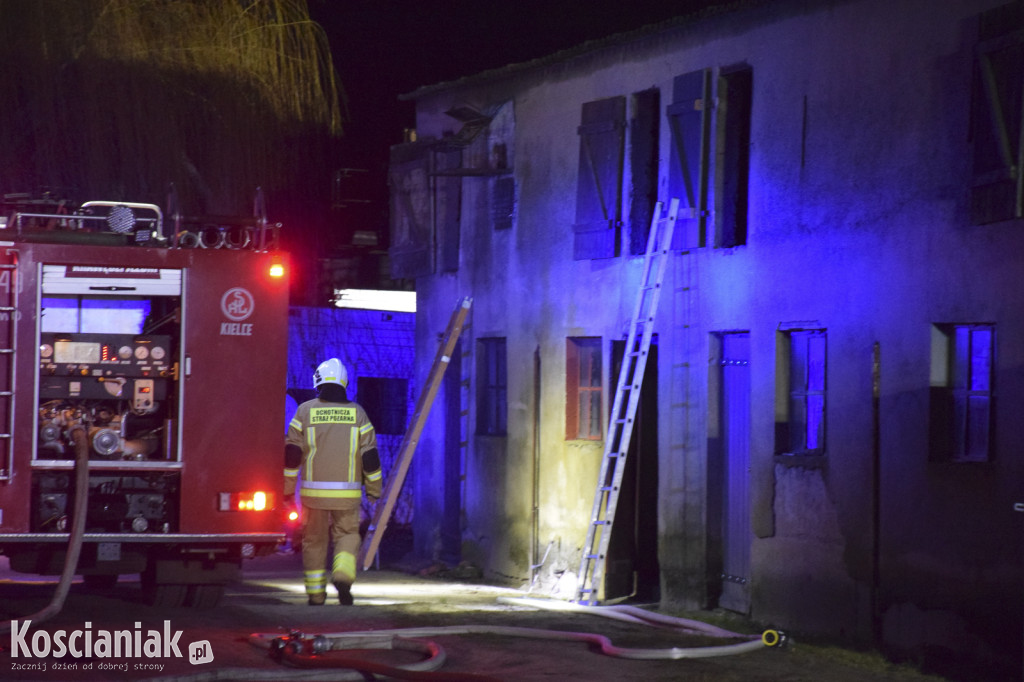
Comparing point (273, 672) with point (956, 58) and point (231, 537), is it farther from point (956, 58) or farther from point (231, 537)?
point (956, 58)

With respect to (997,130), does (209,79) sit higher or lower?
higher

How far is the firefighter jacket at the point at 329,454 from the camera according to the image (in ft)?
35.9

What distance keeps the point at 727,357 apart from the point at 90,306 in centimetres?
548

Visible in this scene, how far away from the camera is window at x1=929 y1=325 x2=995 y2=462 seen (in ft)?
33.5

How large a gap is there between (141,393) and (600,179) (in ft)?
18.2

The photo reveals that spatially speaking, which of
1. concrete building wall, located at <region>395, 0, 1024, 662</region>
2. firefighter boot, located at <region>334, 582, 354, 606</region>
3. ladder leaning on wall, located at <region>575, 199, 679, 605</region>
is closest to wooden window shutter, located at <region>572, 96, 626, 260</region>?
concrete building wall, located at <region>395, 0, 1024, 662</region>

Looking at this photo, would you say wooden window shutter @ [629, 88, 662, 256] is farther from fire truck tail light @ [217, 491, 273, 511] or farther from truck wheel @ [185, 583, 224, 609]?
truck wheel @ [185, 583, 224, 609]

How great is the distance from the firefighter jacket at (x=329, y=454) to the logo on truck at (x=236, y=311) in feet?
3.07

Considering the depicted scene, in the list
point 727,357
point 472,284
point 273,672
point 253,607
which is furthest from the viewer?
point 472,284

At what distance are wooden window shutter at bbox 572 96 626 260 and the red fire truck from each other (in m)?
4.37

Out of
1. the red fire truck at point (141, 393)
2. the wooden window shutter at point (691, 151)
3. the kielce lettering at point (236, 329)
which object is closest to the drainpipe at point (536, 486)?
the wooden window shutter at point (691, 151)

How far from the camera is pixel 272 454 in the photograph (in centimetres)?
1041

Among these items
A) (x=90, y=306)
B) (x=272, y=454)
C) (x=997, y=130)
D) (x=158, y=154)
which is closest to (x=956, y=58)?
(x=997, y=130)

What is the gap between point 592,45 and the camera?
46.8 ft
